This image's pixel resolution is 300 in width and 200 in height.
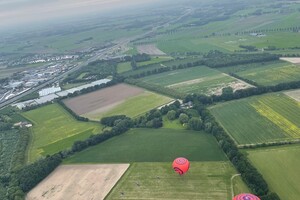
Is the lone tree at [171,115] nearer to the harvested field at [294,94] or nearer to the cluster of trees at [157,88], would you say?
the cluster of trees at [157,88]

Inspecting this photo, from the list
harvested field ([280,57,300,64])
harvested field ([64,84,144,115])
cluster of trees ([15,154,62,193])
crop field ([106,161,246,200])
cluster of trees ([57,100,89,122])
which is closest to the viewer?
crop field ([106,161,246,200])

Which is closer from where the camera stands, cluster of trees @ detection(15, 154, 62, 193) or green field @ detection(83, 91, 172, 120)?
cluster of trees @ detection(15, 154, 62, 193)

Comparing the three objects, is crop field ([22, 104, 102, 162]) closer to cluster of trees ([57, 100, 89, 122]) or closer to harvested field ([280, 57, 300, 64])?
cluster of trees ([57, 100, 89, 122])

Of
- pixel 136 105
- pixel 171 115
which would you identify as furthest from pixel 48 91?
pixel 171 115

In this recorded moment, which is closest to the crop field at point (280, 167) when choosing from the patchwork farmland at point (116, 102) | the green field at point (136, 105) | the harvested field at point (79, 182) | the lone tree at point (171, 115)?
the lone tree at point (171, 115)

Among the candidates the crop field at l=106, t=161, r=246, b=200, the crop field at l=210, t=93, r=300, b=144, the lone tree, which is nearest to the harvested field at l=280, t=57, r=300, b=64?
the crop field at l=210, t=93, r=300, b=144

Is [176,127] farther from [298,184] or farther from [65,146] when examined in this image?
[298,184]
